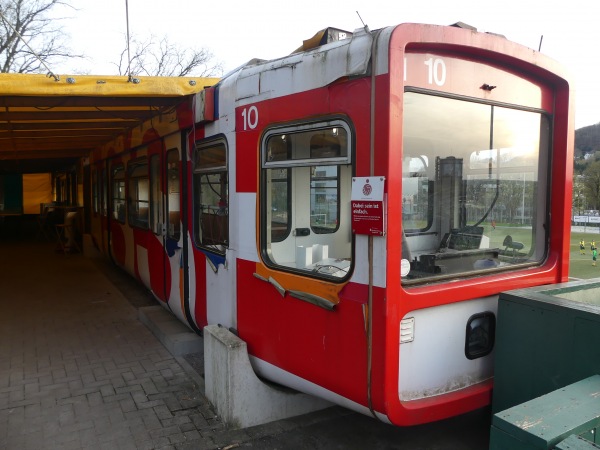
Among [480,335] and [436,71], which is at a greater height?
[436,71]

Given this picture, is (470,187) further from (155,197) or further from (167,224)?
(155,197)

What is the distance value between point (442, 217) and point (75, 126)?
5.49 m

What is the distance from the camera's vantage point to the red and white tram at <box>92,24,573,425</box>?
254 centimetres

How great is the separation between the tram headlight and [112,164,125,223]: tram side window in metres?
6.30

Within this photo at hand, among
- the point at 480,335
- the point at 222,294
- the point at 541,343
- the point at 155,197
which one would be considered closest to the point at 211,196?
the point at 222,294

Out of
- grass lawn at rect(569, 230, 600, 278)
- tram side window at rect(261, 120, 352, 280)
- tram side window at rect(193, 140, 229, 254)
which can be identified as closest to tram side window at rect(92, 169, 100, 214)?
tram side window at rect(193, 140, 229, 254)

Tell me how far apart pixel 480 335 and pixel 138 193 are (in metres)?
5.22

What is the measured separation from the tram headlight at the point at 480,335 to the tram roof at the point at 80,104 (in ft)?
9.85

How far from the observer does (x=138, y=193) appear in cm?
686

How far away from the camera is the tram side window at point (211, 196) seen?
3.89m

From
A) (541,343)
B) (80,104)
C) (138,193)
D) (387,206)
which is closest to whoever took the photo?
(387,206)

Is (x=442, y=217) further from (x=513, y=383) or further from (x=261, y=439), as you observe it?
(x=261, y=439)

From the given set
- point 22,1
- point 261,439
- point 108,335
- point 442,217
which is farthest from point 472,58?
point 22,1

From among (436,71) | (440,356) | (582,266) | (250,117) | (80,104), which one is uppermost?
(80,104)
